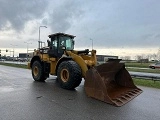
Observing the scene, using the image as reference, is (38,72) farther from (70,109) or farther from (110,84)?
(70,109)

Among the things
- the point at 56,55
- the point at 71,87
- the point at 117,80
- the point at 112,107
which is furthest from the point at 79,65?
the point at 112,107

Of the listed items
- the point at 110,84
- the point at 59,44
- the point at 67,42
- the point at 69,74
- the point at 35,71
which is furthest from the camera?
the point at 35,71

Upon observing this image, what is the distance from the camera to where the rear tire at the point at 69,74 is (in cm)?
996

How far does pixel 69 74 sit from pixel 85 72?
2.56 ft

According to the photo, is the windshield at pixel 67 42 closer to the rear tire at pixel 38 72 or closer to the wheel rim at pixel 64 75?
the rear tire at pixel 38 72

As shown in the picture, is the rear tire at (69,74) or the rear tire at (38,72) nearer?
the rear tire at (69,74)

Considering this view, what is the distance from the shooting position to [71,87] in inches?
405

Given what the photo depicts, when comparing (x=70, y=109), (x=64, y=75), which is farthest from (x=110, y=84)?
(x=70, y=109)

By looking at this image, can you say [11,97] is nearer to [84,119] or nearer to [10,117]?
[10,117]

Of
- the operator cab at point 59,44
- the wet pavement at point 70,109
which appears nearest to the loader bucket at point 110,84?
the wet pavement at point 70,109

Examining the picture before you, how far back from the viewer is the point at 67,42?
1298 centimetres

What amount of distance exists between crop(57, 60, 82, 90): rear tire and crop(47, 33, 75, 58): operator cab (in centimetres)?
199

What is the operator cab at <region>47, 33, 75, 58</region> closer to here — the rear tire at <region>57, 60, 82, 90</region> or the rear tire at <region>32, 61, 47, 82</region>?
the rear tire at <region>32, 61, 47, 82</region>

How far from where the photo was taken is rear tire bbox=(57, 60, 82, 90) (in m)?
9.96
